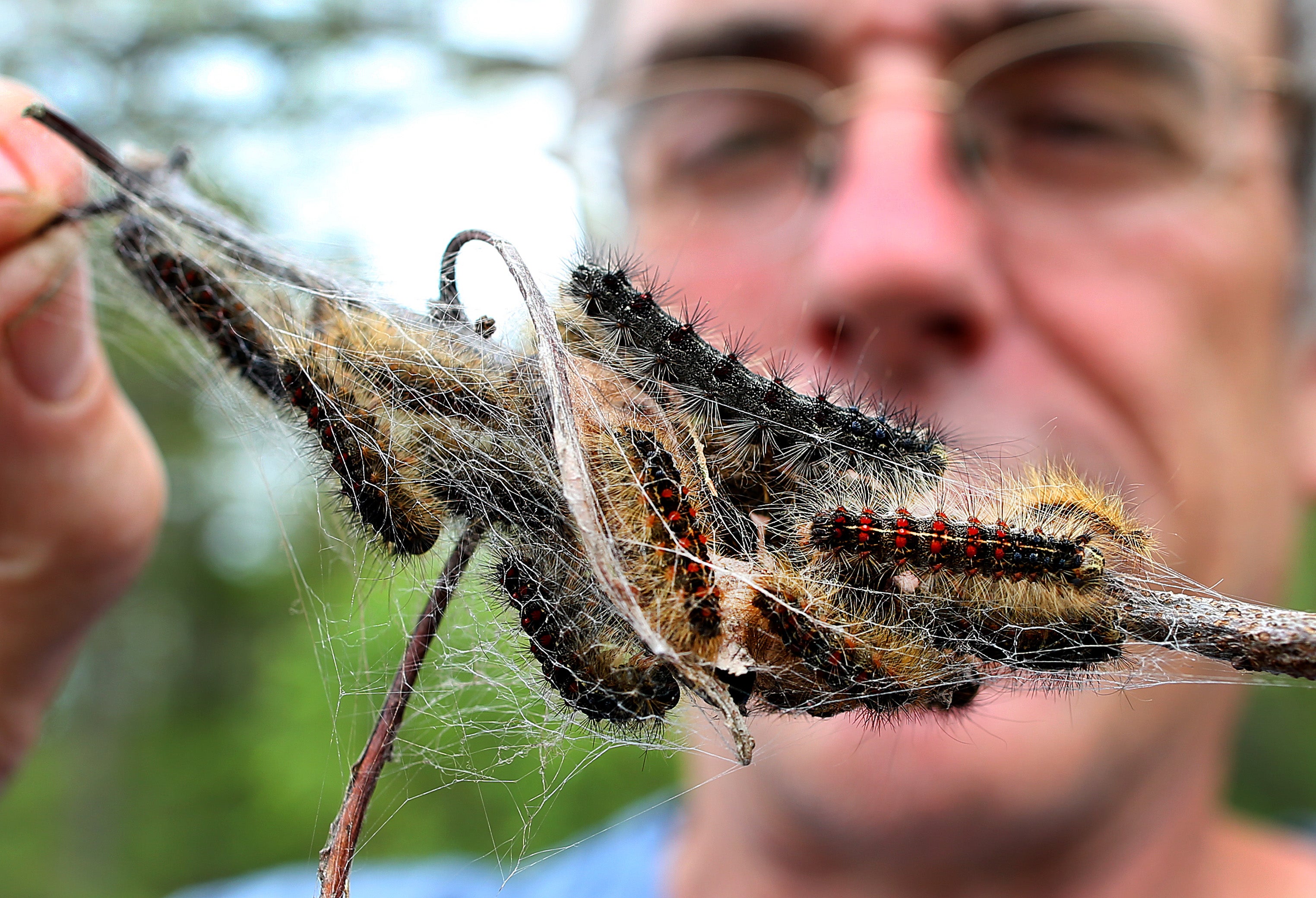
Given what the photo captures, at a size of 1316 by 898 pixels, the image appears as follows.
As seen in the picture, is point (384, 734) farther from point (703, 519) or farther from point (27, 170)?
point (27, 170)

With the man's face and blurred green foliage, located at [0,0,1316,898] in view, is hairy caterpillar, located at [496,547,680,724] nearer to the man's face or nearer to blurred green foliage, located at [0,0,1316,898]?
blurred green foliage, located at [0,0,1316,898]

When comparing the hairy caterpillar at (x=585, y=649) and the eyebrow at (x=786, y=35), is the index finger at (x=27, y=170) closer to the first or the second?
the hairy caterpillar at (x=585, y=649)

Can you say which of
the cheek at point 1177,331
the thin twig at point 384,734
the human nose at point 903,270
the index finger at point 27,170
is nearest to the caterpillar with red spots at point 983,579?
the thin twig at point 384,734

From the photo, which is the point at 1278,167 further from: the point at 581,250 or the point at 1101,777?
the point at 581,250

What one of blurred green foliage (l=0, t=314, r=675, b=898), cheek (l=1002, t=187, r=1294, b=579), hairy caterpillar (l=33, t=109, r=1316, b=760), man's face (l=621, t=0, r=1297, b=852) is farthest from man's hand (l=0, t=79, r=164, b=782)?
cheek (l=1002, t=187, r=1294, b=579)

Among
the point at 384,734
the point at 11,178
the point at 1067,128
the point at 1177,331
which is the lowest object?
the point at 384,734

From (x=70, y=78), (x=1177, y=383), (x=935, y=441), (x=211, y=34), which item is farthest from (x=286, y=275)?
(x=70, y=78)

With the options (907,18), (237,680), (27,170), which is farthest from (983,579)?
(237,680)
